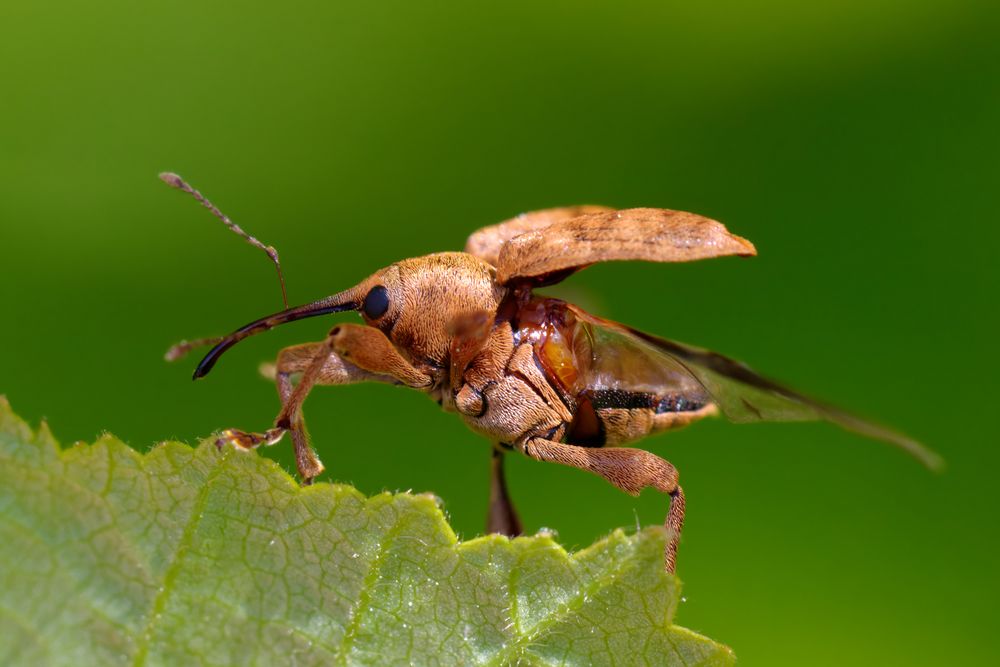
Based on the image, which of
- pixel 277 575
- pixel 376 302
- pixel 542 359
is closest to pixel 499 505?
pixel 542 359

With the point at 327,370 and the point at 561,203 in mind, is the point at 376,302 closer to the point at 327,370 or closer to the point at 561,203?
the point at 327,370

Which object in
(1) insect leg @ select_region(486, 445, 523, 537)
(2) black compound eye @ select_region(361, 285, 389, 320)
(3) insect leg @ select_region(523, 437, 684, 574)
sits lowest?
(1) insect leg @ select_region(486, 445, 523, 537)

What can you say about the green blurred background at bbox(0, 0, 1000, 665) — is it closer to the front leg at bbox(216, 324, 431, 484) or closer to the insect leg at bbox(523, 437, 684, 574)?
the insect leg at bbox(523, 437, 684, 574)

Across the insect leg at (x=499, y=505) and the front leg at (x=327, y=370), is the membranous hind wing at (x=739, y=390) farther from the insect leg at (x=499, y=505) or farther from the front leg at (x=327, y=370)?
the insect leg at (x=499, y=505)

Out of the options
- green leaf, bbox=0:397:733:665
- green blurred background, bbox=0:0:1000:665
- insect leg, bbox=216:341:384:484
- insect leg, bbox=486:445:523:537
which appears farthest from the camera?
green blurred background, bbox=0:0:1000:665

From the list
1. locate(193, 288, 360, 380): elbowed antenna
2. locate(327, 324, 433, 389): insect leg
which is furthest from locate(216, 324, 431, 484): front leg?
locate(193, 288, 360, 380): elbowed antenna

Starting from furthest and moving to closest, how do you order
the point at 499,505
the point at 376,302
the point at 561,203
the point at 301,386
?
the point at 561,203
the point at 499,505
the point at 376,302
the point at 301,386

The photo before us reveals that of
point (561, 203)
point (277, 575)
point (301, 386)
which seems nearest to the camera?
point (277, 575)
